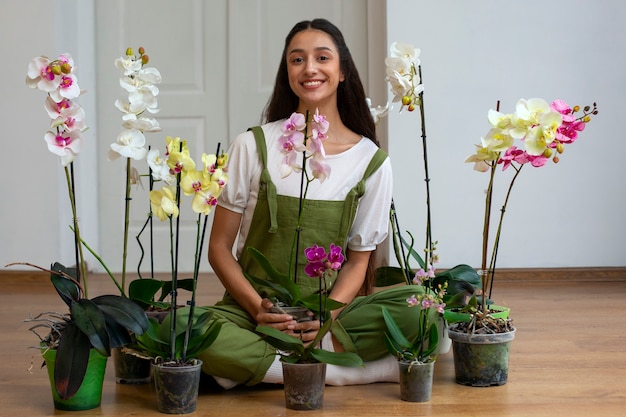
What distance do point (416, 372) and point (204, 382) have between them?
21.9 inches

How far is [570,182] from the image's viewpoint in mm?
4383

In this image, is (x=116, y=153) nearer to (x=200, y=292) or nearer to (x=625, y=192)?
(x=200, y=292)

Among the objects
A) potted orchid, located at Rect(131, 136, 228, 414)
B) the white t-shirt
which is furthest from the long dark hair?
potted orchid, located at Rect(131, 136, 228, 414)

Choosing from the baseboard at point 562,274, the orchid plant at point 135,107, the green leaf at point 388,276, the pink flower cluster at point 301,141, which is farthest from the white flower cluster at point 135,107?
the baseboard at point 562,274

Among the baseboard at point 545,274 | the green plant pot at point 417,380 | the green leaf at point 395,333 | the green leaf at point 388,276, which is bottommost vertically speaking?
the green plant pot at point 417,380

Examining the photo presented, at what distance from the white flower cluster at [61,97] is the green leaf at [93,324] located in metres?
0.31

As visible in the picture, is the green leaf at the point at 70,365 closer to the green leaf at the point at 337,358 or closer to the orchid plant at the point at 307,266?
the orchid plant at the point at 307,266

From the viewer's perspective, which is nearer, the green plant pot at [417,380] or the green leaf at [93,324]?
the green leaf at [93,324]

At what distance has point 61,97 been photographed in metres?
1.94

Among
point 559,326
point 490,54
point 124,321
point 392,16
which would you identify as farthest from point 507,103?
point 124,321

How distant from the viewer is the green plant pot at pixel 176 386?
201 cm

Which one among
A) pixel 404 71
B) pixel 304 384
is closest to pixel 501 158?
pixel 404 71

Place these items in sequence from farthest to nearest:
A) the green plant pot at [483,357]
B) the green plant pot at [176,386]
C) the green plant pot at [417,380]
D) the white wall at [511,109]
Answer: the white wall at [511,109] → the green plant pot at [483,357] → the green plant pot at [417,380] → the green plant pot at [176,386]

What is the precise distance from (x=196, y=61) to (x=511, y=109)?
5.29ft
